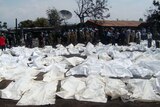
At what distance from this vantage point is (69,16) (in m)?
34.3

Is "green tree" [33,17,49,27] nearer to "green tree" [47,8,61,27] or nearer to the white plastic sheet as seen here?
"green tree" [47,8,61,27]

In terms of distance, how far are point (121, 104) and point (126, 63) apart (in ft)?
14.6

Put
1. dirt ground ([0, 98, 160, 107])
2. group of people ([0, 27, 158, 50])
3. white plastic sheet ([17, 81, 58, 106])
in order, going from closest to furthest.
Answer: dirt ground ([0, 98, 160, 107]) → white plastic sheet ([17, 81, 58, 106]) → group of people ([0, 27, 158, 50])

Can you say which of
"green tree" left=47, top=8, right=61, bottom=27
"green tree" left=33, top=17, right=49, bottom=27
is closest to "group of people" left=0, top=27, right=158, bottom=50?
"green tree" left=47, top=8, right=61, bottom=27

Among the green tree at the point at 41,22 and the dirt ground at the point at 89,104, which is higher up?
the green tree at the point at 41,22

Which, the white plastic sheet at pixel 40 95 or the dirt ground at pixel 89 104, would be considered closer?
the dirt ground at pixel 89 104

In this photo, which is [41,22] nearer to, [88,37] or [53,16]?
[53,16]

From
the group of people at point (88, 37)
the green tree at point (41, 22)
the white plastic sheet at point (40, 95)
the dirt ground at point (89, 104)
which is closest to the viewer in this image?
the dirt ground at point (89, 104)

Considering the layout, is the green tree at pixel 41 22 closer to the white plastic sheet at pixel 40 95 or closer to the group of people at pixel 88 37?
the group of people at pixel 88 37

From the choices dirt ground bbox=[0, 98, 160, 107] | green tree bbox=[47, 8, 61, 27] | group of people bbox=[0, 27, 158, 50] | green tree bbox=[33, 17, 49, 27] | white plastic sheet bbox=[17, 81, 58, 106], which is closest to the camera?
dirt ground bbox=[0, 98, 160, 107]

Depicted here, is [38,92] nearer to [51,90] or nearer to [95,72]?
[51,90]

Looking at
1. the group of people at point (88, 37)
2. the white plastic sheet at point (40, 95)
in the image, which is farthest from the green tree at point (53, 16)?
the white plastic sheet at point (40, 95)

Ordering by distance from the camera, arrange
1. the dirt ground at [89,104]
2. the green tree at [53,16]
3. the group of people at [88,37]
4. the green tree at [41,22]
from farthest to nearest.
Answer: the green tree at [41,22], the green tree at [53,16], the group of people at [88,37], the dirt ground at [89,104]

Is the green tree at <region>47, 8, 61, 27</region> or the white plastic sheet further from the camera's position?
the green tree at <region>47, 8, 61, 27</region>
